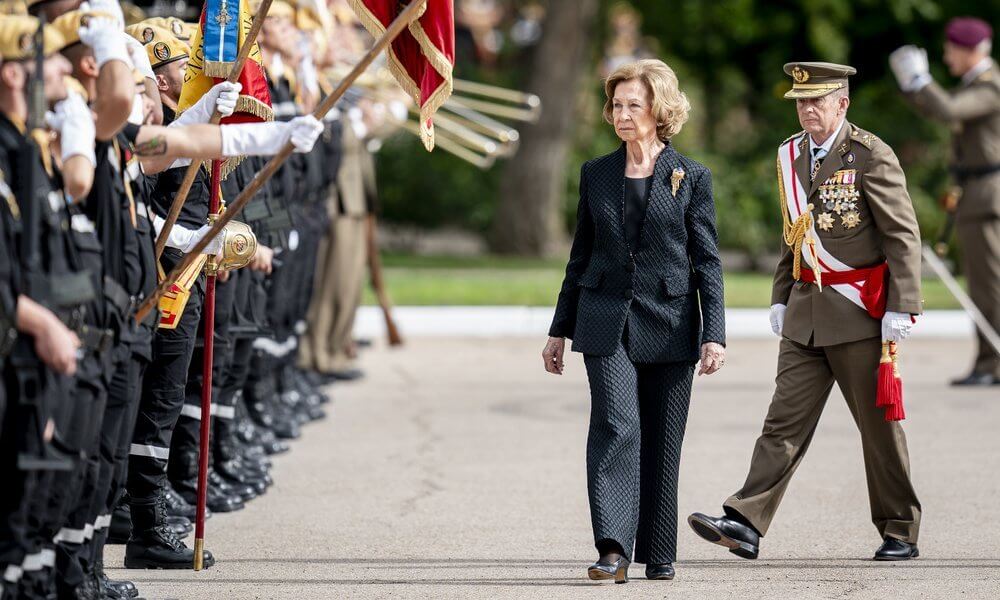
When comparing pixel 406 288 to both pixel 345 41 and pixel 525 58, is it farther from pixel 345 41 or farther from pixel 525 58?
pixel 525 58

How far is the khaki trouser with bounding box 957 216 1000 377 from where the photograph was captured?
470 inches

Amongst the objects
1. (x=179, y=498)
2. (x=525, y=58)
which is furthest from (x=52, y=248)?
(x=525, y=58)

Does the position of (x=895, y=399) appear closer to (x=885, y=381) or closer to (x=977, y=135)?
(x=885, y=381)

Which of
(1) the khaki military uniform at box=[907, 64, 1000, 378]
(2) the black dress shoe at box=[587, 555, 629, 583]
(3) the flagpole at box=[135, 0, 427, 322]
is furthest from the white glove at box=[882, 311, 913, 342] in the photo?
(1) the khaki military uniform at box=[907, 64, 1000, 378]

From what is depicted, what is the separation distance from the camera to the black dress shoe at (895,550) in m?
6.80

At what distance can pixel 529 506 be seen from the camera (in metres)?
7.97

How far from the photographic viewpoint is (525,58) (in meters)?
26.6

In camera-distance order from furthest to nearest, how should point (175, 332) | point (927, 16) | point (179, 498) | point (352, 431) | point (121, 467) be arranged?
point (927, 16), point (352, 431), point (179, 498), point (175, 332), point (121, 467)

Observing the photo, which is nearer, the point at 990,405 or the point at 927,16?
the point at 990,405

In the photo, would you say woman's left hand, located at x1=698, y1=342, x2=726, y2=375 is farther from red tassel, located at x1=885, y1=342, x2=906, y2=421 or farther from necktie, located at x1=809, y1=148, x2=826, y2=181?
necktie, located at x1=809, y1=148, x2=826, y2=181

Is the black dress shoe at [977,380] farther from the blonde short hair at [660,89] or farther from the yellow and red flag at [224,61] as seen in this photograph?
the yellow and red flag at [224,61]

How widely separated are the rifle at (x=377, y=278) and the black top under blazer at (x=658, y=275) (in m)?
6.52

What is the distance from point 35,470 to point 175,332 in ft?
6.17

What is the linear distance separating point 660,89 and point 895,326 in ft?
4.27
